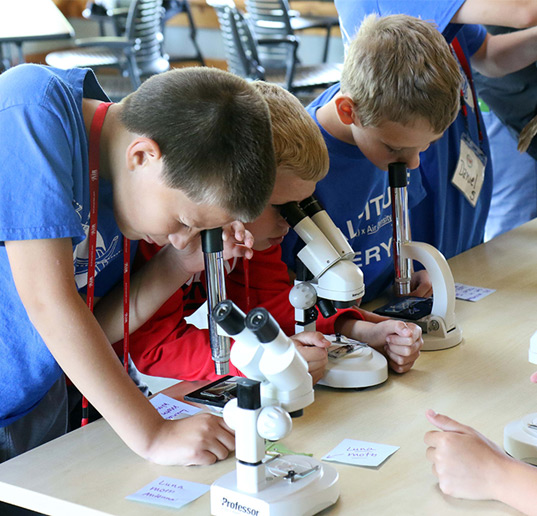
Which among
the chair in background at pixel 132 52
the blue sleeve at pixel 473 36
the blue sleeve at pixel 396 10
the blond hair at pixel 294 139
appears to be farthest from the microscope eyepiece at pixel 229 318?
the chair in background at pixel 132 52

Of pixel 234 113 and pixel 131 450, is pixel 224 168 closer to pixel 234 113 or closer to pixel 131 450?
pixel 234 113

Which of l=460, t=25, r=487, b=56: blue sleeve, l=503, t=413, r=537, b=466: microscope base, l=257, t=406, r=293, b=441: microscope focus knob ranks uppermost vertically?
l=460, t=25, r=487, b=56: blue sleeve

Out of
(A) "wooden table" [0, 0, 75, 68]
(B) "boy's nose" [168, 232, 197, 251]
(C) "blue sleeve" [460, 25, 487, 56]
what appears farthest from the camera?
(A) "wooden table" [0, 0, 75, 68]

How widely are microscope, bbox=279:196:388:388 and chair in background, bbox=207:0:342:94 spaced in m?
3.79

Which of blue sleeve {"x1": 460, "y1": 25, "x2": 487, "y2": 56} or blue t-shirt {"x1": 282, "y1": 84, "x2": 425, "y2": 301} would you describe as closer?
blue t-shirt {"x1": 282, "y1": 84, "x2": 425, "y2": 301}

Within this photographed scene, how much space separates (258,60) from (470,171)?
10.9 feet

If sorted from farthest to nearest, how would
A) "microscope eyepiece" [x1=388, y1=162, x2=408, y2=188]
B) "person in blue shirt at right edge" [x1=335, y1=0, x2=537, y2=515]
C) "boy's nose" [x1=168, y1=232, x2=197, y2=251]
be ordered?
"person in blue shirt at right edge" [x1=335, y1=0, x2=537, y2=515]
"microscope eyepiece" [x1=388, y1=162, x2=408, y2=188]
"boy's nose" [x1=168, y1=232, x2=197, y2=251]

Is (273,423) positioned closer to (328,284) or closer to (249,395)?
(249,395)

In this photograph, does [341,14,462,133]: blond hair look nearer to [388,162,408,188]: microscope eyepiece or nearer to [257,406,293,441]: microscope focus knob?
[388,162,408,188]: microscope eyepiece

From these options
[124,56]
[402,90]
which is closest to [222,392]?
[402,90]

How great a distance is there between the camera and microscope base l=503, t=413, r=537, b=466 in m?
1.12

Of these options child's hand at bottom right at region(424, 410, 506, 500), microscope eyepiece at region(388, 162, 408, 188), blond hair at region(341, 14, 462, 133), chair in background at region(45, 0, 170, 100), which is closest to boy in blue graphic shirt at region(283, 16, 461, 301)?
blond hair at region(341, 14, 462, 133)

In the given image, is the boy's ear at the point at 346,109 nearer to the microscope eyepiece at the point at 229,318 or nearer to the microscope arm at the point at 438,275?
the microscope arm at the point at 438,275

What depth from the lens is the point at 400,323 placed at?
150cm
